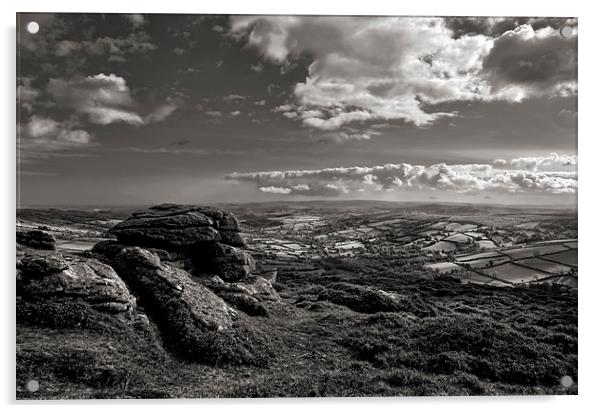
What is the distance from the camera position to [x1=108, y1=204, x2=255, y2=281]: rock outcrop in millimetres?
14336

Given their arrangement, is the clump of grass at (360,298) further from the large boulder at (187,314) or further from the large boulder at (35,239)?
the large boulder at (35,239)

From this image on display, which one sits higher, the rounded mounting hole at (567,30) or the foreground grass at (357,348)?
the rounded mounting hole at (567,30)

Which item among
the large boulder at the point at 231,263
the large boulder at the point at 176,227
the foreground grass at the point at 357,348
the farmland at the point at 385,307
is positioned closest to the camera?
the foreground grass at the point at 357,348

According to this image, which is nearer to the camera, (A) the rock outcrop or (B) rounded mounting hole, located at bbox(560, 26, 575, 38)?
(B) rounded mounting hole, located at bbox(560, 26, 575, 38)

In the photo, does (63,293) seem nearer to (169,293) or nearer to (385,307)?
(169,293)

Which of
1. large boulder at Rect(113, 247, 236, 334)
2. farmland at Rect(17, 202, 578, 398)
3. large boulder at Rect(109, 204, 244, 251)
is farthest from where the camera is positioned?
large boulder at Rect(109, 204, 244, 251)

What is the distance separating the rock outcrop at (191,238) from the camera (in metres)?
14.3

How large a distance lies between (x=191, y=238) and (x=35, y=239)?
486 centimetres

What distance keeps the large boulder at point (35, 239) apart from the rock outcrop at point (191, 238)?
170cm

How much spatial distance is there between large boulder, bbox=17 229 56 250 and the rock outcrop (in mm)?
1701

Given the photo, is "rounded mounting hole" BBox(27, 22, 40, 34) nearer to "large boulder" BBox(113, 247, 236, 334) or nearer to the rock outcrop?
the rock outcrop

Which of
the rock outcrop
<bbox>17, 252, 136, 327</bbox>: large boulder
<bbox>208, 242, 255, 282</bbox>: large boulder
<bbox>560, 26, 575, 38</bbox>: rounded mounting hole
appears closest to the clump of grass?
<bbox>208, 242, 255, 282</bbox>: large boulder

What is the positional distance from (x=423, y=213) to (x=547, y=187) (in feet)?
13.2

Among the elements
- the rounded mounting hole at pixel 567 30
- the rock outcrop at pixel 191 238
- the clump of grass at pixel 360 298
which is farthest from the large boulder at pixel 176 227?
the rounded mounting hole at pixel 567 30
